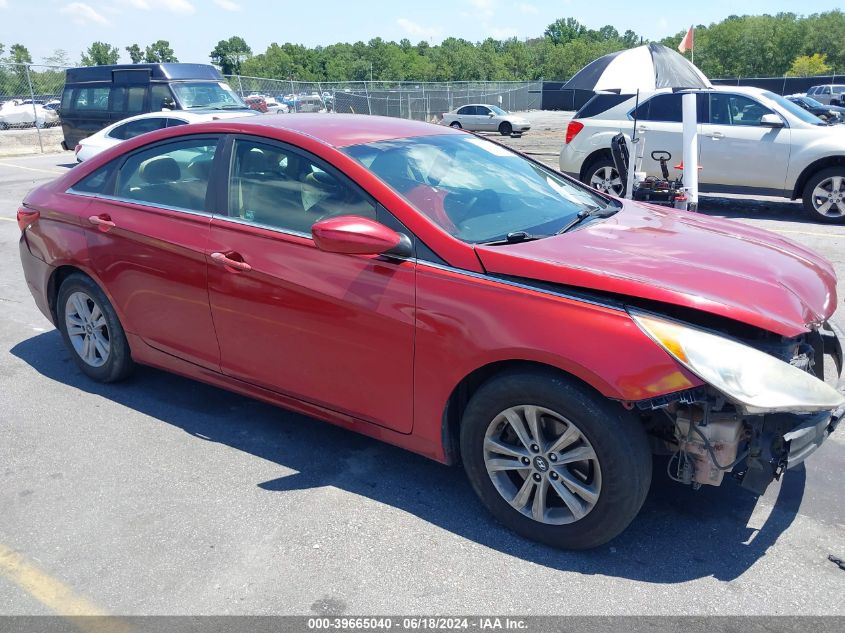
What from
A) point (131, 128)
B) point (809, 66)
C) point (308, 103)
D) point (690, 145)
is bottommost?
point (690, 145)

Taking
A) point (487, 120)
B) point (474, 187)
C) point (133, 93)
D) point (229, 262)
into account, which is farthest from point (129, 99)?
point (487, 120)

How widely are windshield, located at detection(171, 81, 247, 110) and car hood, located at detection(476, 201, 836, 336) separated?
538 inches

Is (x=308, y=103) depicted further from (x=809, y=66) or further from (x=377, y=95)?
(x=809, y=66)

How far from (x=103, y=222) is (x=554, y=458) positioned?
9.79 feet

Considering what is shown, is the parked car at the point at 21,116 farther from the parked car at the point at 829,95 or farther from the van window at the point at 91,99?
the parked car at the point at 829,95

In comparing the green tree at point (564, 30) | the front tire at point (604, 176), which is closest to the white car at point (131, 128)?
the front tire at point (604, 176)

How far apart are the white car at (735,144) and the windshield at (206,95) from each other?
8076mm

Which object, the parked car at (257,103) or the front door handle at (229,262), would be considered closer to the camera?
the front door handle at (229,262)

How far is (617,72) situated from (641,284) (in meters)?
6.40

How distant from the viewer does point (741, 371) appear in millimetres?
2613

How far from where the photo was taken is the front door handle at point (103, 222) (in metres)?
4.33

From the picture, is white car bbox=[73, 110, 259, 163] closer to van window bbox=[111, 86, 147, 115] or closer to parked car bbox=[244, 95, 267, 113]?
van window bbox=[111, 86, 147, 115]

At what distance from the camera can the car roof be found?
3.76 meters

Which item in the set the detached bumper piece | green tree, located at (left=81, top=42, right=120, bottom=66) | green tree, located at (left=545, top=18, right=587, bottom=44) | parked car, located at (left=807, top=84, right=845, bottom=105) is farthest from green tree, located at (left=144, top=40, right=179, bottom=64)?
the detached bumper piece
